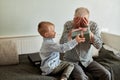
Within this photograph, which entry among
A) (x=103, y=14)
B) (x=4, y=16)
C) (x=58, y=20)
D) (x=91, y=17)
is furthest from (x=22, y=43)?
(x=103, y=14)

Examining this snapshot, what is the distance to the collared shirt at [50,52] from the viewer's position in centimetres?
197

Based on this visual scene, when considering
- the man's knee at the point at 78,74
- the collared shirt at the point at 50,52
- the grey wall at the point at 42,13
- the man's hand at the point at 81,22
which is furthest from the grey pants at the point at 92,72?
the grey wall at the point at 42,13

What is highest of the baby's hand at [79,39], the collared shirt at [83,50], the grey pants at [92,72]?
the baby's hand at [79,39]

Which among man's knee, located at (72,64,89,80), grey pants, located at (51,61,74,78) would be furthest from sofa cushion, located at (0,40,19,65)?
man's knee, located at (72,64,89,80)

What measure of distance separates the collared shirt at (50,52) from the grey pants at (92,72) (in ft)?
0.69

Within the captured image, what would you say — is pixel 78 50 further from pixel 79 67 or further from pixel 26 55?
pixel 26 55

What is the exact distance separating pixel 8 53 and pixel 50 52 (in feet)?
1.94

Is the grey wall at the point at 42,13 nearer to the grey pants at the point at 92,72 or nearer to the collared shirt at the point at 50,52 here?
the collared shirt at the point at 50,52

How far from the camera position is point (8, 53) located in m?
2.35

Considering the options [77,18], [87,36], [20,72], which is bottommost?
[20,72]

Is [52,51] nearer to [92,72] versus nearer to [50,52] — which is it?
[50,52]

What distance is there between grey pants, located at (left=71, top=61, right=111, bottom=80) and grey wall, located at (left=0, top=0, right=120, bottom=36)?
0.93 meters

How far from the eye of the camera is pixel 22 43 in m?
2.72

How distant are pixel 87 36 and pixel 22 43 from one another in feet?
3.20
